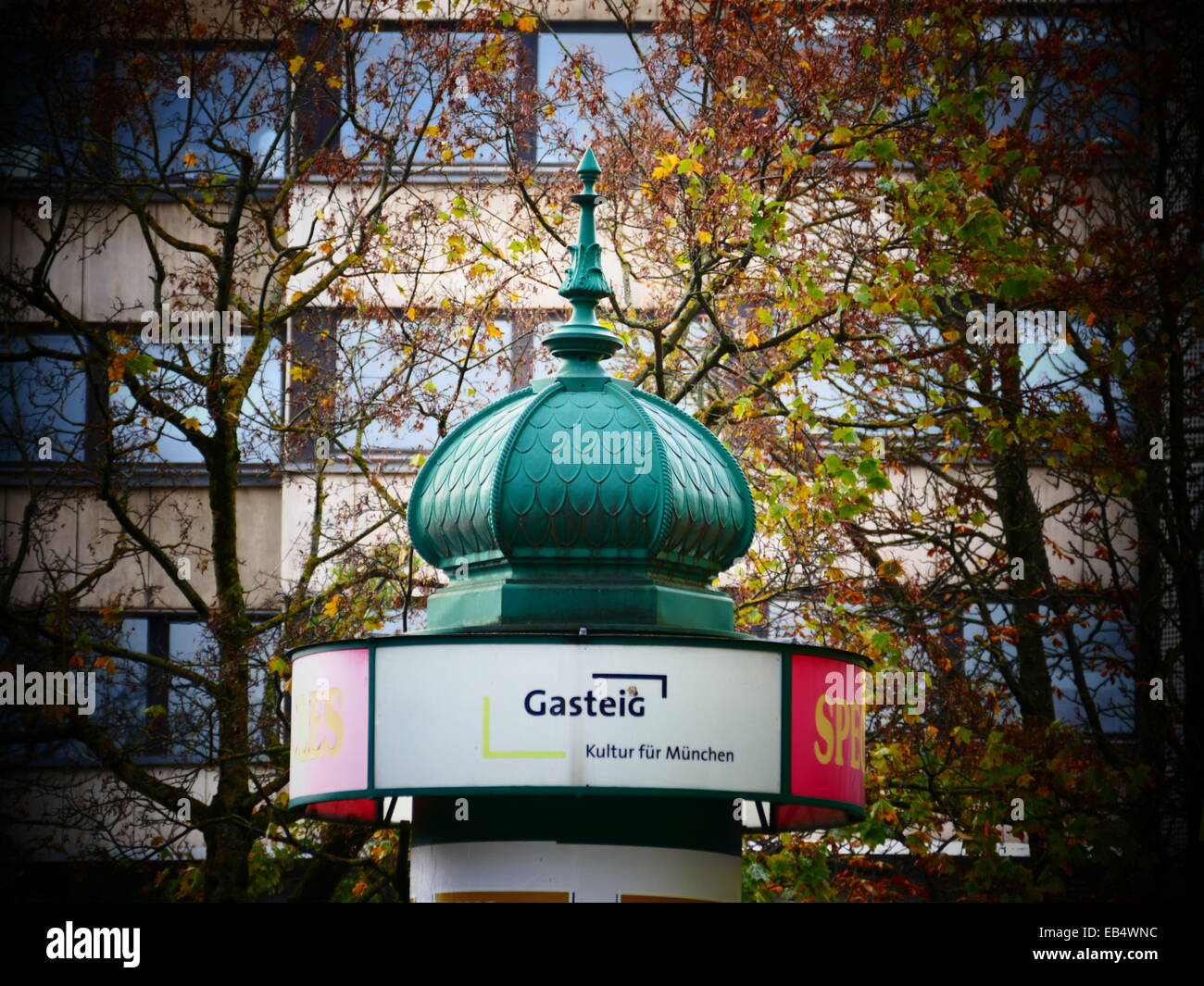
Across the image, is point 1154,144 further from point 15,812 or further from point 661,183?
point 15,812

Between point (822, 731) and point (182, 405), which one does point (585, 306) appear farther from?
point (182, 405)

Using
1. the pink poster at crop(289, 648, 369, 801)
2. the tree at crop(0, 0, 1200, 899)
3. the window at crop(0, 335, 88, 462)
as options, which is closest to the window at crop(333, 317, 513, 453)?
the tree at crop(0, 0, 1200, 899)

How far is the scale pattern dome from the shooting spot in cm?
804

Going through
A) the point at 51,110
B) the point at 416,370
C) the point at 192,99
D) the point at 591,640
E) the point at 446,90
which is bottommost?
the point at 591,640

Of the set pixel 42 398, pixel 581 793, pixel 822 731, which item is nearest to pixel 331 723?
pixel 581 793

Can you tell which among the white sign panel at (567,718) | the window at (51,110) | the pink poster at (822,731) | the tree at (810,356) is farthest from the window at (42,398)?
the pink poster at (822,731)

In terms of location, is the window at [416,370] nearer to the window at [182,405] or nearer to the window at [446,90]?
the window at [182,405]

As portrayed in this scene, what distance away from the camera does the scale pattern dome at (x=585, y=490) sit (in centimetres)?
804

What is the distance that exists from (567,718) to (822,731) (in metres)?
1.26

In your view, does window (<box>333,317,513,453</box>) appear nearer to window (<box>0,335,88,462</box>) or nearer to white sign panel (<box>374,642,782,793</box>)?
window (<box>0,335,88,462</box>)

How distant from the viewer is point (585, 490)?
803 cm

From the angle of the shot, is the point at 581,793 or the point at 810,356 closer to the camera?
the point at 581,793

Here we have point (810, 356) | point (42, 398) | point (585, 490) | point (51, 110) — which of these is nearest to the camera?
point (585, 490)
